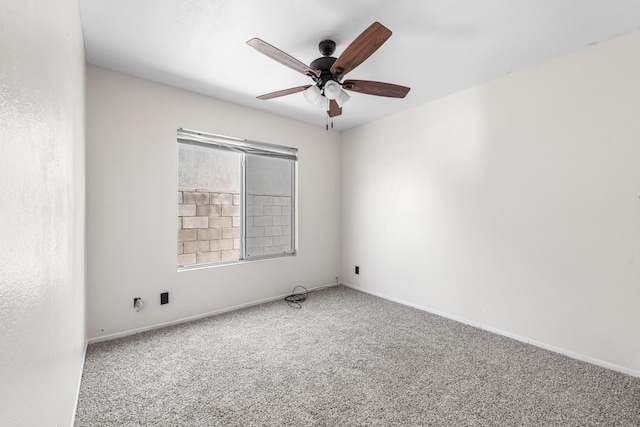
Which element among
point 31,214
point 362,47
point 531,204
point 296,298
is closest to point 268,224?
point 296,298

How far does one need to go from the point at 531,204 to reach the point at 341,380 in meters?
2.18

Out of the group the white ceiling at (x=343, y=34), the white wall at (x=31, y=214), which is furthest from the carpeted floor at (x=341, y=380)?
the white ceiling at (x=343, y=34)

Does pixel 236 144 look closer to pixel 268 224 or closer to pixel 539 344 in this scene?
pixel 268 224

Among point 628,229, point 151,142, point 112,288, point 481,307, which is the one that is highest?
point 151,142

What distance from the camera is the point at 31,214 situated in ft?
2.32

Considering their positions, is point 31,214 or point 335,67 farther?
point 335,67

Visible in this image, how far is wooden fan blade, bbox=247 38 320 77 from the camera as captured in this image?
5.48ft

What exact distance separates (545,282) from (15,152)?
10.6 feet

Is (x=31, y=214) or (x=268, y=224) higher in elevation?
(x=31, y=214)

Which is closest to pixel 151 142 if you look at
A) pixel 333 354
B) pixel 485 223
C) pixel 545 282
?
pixel 333 354

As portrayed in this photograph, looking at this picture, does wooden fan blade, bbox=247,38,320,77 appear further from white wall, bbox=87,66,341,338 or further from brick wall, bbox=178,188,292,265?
brick wall, bbox=178,188,292,265

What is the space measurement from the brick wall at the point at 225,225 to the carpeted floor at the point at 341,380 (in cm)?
81

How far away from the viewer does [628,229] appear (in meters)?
2.04

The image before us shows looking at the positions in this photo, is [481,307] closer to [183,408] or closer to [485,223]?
[485,223]
